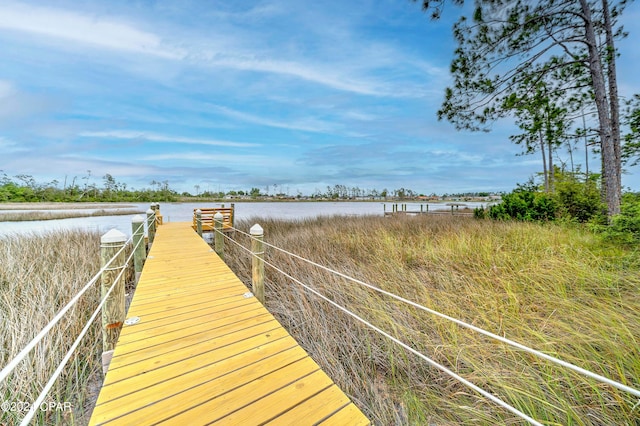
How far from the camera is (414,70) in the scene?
1144 cm

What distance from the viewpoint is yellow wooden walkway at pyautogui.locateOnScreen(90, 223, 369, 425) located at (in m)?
1.43

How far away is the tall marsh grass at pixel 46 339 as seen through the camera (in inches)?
85.8

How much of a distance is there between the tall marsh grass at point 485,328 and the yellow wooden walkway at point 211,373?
0.77 metres

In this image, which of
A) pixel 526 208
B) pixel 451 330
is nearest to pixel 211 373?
pixel 451 330

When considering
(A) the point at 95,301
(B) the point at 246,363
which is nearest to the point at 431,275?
(B) the point at 246,363

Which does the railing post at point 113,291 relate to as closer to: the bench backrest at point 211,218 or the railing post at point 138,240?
the railing post at point 138,240

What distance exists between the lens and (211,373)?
1790mm

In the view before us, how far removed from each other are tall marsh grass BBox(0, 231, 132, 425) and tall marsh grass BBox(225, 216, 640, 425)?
2.32 m

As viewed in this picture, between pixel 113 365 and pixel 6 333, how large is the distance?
7.98ft

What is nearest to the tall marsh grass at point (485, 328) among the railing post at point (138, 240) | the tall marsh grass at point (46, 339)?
the tall marsh grass at point (46, 339)

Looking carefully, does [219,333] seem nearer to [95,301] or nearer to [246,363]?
[246,363]

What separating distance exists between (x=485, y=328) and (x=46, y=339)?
5.00m

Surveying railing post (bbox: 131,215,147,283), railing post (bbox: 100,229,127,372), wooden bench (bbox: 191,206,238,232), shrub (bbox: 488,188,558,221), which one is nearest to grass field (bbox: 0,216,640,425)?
railing post (bbox: 100,229,127,372)

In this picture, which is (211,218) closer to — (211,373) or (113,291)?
(113,291)
